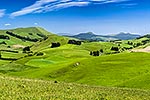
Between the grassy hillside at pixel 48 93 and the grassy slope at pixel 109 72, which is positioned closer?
the grassy hillside at pixel 48 93

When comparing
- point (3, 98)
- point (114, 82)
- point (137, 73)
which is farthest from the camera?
point (137, 73)

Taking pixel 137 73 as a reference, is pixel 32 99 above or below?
above

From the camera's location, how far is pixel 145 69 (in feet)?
307

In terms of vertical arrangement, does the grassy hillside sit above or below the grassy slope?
above

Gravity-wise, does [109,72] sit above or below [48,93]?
below

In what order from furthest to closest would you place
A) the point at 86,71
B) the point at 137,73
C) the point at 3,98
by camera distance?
the point at 86,71
the point at 137,73
the point at 3,98

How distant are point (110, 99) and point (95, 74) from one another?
59750 millimetres

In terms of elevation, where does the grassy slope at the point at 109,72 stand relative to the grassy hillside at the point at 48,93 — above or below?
below

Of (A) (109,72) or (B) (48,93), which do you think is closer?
Result: (B) (48,93)

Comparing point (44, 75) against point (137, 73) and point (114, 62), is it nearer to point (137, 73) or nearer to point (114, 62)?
point (114, 62)

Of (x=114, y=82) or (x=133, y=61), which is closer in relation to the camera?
(x=114, y=82)

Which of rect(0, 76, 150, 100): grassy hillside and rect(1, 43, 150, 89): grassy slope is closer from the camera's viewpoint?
rect(0, 76, 150, 100): grassy hillside

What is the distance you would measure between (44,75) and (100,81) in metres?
25.8

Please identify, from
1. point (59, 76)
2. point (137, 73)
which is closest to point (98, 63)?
point (59, 76)
